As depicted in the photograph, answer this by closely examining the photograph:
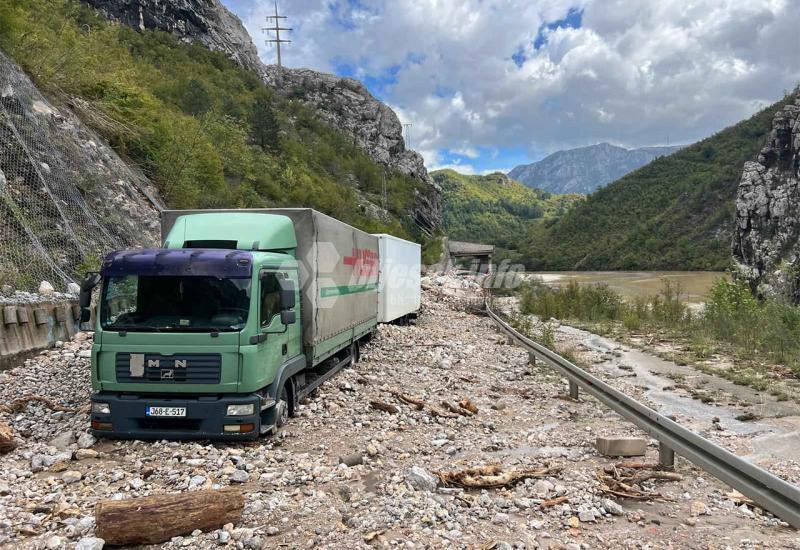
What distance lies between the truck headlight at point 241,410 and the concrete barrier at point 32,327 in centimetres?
544

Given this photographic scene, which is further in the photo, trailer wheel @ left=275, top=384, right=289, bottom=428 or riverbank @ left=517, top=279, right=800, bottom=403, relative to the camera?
riverbank @ left=517, top=279, right=800, bottom=403

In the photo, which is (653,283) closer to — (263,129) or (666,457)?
(263,129)

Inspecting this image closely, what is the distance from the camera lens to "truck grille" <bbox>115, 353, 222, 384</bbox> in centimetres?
630

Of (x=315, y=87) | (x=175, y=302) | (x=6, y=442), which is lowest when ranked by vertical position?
(x=6, y=442)

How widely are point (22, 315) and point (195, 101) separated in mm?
36694

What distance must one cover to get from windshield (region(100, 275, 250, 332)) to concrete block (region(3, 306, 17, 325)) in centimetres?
411

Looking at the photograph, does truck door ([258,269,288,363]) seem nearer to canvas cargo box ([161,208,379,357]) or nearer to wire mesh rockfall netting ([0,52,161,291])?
canvas cargo box ([161,208,379,357])

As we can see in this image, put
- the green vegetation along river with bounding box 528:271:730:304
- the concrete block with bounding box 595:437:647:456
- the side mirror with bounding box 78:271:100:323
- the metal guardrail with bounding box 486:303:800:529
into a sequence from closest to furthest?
the metal guardrail with bounding box 486:303:800:529
the concrete block with bounding box 595:437:647:456
the side mirror with bounding box 78:271:100:323
the green vegetation along river with bounding box 528:271:730:304

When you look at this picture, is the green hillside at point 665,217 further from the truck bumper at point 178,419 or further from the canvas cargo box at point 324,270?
the truck bumper at point 178,419

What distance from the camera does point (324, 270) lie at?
29.4 feet

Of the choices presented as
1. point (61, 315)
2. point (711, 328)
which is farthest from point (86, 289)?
point (711, 328)

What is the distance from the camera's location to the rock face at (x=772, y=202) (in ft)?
153

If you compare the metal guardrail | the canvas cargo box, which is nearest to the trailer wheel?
the canvas cargo box

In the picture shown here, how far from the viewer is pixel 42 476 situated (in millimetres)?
5625
